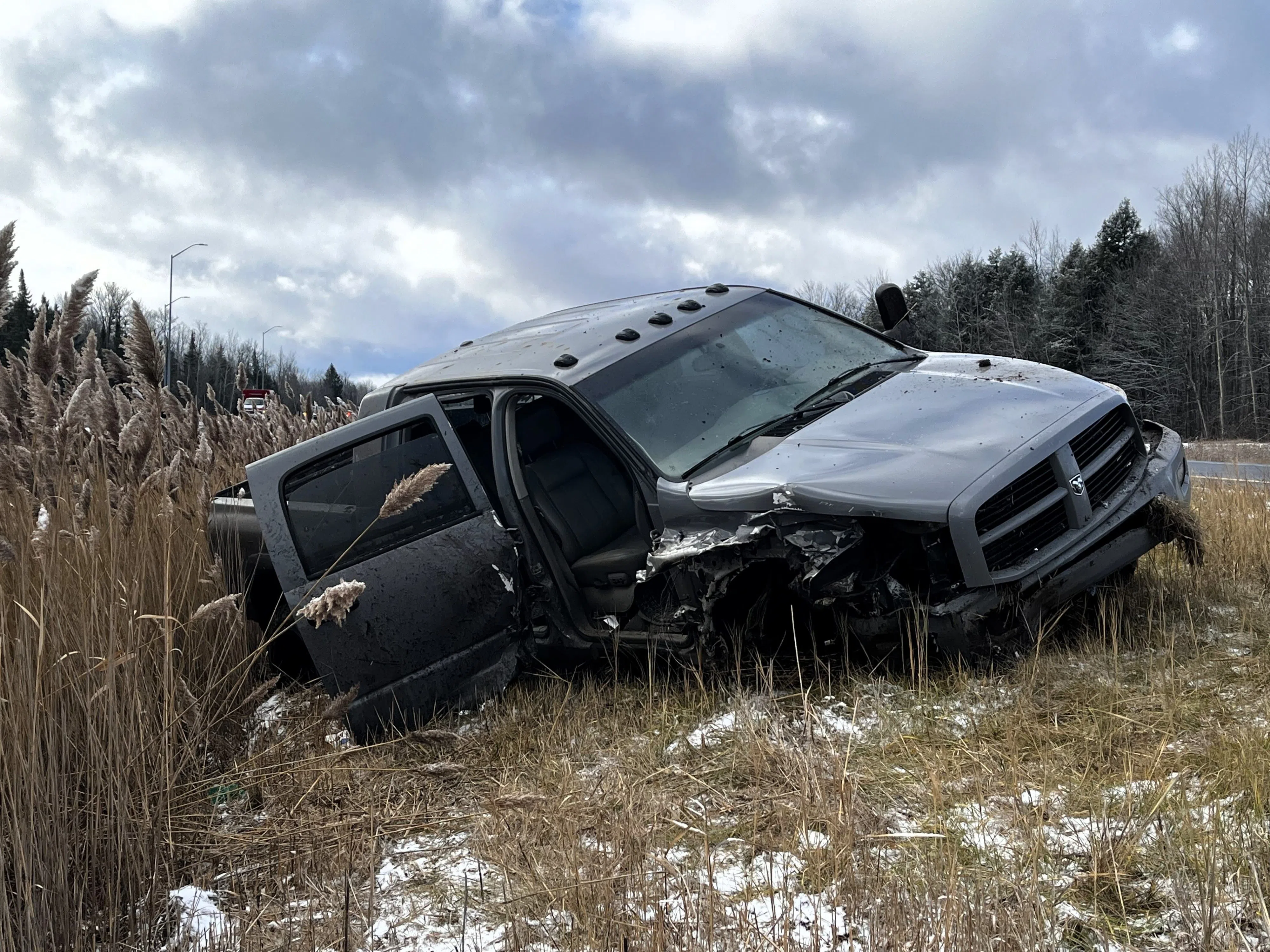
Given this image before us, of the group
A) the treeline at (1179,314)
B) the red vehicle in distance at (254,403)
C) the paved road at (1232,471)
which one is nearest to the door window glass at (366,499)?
the paved road at (1232,471)

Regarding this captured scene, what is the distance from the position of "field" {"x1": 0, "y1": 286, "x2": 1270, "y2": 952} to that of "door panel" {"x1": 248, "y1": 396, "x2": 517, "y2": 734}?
250 millimetres

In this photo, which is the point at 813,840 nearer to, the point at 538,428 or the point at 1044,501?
the point at 1044,501

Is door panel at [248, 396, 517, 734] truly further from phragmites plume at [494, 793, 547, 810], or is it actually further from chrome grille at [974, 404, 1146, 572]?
chrome grille at [974, 404, 1146, 572]

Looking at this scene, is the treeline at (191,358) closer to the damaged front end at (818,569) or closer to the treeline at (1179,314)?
the damaged front end at (818,569)

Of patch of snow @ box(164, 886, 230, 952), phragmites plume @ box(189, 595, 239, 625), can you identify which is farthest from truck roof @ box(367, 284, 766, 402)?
patch of snow @ box(164, 886, 230, 952)

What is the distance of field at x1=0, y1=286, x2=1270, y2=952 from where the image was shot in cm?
243

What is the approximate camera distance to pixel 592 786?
11.4ft

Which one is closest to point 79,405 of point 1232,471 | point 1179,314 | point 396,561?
point 396,561

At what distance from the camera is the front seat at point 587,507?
4590 mm

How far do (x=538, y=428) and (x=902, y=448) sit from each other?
2.09m

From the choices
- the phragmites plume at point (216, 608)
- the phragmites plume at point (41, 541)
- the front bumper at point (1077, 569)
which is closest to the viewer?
the phragmites plume at point (216, 608)

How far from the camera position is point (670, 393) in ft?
15.7

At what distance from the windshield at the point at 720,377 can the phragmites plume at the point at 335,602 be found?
1846mm

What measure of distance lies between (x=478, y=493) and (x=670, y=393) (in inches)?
40.2
